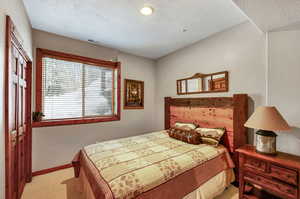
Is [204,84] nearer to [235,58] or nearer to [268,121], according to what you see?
[235,58]

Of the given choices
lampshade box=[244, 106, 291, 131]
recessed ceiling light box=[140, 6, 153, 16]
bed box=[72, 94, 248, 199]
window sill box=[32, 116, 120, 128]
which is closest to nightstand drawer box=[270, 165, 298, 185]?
lampshade box=[244, 106, 291, 131]

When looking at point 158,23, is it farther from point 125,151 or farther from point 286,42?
point 125,151

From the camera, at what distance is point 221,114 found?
2.42 metres

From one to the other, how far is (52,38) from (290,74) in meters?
3.97

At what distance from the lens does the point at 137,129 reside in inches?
148

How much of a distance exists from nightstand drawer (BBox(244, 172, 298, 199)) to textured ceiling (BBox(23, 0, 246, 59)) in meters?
2.28

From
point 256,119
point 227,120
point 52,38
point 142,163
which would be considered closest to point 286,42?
point 256,119

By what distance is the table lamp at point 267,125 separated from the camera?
1.58 metres

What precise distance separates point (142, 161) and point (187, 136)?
1.08 meters

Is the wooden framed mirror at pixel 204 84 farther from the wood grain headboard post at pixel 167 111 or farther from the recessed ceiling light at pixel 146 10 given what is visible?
the recessed ceiling light at pixel 146 10

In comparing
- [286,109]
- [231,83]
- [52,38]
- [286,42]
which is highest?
[52,38]

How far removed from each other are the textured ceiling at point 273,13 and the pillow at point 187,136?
184 centimetres

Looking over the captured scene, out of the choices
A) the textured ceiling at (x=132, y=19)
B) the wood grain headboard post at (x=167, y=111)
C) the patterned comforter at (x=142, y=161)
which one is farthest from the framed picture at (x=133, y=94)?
the patterned comforter at (x=142, y=161)

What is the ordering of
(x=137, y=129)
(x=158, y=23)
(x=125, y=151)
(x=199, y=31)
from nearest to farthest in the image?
(x=125, y=151) → (x=158, y=23) → (x=199, y=31) → (x=137, y=129)
